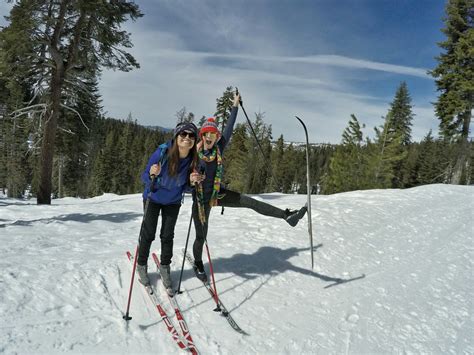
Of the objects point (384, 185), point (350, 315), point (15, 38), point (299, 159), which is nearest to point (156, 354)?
point (350, 315)

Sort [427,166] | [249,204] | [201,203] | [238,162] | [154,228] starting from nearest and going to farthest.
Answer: [154,228] → [201,203] → [249,204] → [238,162] → [427,166]

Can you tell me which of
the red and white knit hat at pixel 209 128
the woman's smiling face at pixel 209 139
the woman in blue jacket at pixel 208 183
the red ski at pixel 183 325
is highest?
the red and white knit hat at pixel 209 128

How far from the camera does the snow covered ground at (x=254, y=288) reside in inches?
138

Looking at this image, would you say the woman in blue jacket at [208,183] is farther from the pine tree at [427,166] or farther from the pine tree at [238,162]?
the pine tree at [427,166]

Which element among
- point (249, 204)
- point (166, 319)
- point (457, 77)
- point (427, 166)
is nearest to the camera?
point (166, 319)

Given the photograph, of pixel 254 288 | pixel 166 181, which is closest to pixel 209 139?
pixel 166 181

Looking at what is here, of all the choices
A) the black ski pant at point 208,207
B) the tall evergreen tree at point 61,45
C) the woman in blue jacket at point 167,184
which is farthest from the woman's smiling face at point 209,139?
the tall evergreen tree at point 61,45

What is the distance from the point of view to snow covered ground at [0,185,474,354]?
3.50m

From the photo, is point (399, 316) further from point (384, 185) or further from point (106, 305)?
point (384, 185)

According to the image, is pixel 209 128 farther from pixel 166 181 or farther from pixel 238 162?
pixel 238 162

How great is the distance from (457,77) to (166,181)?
1104 inches

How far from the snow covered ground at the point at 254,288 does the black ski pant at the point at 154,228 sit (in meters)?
0.52

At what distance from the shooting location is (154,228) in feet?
14.3

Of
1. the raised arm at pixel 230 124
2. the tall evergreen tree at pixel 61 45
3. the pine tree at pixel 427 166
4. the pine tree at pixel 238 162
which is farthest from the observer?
the pine tree at pixel 427 166
